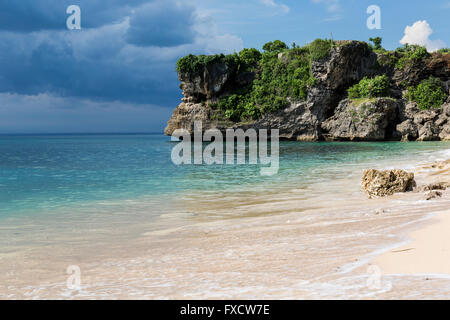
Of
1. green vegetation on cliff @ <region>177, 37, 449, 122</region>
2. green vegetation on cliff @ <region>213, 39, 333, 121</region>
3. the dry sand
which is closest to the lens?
the dry sand

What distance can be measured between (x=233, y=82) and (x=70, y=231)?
4695 cm

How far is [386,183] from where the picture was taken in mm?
8836

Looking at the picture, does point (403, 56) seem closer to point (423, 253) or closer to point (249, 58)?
point (249, 58)

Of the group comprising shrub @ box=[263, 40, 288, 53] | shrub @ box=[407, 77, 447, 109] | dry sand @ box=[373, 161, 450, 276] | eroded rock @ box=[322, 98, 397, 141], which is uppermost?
shrub @ box=[263, 40, 288, 53]

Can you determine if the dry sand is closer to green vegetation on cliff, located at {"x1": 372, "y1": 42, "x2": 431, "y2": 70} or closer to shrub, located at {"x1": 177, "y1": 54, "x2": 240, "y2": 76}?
shrub, located at {"x1": 177, "y1": 54, "x2": 240, "y2": 76}

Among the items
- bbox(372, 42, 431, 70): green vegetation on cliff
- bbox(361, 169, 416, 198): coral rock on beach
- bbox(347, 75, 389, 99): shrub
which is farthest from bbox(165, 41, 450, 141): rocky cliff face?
bbox(361, 169, 416, 198): coral rock on beach

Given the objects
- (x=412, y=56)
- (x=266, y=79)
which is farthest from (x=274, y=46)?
(x=412, y=56)

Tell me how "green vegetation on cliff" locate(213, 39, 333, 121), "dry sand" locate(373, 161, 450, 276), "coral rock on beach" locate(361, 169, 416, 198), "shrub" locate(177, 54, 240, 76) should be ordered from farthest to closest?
"green vegetation on cliff" locate(213, 39, 333, 121)
"shrub" locate(177, 54, 240, 76)
"coral rock on beach" locate(361, 169, 416, 198)
"dry sand" locate(373, 161, 450, 276)

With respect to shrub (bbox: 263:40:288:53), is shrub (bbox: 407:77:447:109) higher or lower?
lower

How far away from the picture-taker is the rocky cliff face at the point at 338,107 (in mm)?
42938

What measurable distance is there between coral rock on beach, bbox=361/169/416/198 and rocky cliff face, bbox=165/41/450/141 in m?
35.9

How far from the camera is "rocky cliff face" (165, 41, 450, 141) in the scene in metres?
42.9

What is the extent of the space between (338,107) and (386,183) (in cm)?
4029

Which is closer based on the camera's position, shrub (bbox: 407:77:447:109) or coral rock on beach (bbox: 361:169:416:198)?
coral rock on beach (bbox: 361:169:416:198)
